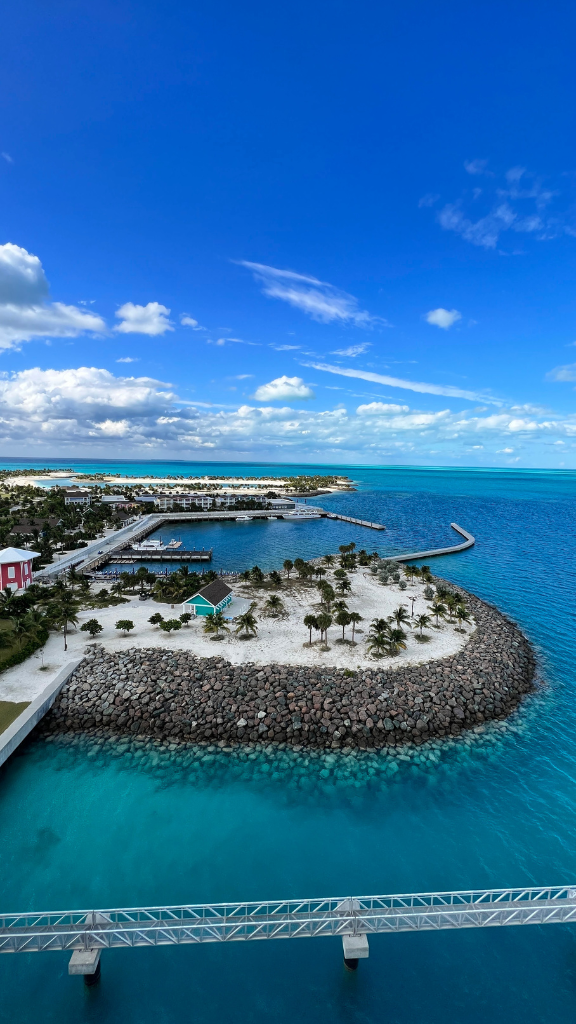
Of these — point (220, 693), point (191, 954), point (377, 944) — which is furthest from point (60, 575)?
point (377, 944)

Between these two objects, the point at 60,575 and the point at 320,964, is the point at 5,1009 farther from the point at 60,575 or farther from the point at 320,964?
the point at 60,575

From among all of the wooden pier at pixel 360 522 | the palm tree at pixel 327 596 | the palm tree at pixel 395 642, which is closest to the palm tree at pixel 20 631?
the palm tree at pixel 327 596

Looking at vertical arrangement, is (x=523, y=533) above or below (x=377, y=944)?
above

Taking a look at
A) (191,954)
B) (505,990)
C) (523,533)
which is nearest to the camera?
(505,990)

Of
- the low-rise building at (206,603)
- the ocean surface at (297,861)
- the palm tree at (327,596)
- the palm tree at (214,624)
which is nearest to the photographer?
the ocean surface at (297,861)

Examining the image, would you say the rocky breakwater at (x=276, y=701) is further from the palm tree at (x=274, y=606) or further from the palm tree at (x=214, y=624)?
the palm tree at (x=274, y=606)
